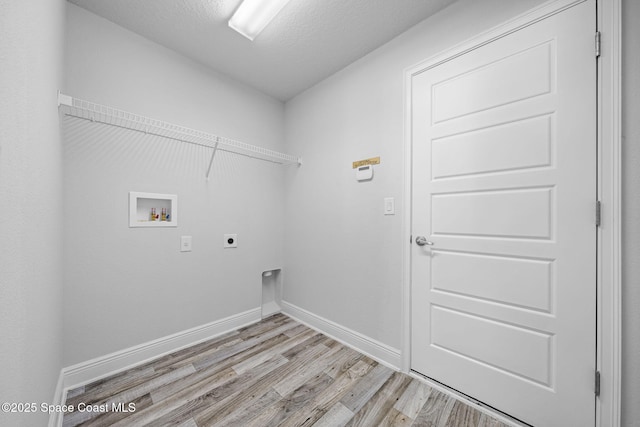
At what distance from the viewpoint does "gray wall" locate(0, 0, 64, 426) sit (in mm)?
560

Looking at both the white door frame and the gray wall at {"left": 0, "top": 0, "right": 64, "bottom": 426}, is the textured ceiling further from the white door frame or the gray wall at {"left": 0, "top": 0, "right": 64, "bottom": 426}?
the white door frame

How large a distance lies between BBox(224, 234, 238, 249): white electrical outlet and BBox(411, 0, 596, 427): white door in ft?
5.47

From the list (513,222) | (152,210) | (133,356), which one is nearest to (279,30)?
(152,210)

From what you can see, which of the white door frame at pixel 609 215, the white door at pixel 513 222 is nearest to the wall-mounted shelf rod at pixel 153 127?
the white door at pixel 513 222

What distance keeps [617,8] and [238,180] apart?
2551 millimetres

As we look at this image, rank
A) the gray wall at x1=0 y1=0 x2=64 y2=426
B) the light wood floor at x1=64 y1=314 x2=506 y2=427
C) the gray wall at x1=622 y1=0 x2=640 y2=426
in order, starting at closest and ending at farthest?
1. the gray wall at x1=0 y1=0 x2=64 y2=426
2. the gray wall at x1=622 y1=0 x2=640 y2=426
3. the light wood floor at x1=64 y1=314 x2=506 y2=427

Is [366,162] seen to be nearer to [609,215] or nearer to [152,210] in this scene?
[609,215]

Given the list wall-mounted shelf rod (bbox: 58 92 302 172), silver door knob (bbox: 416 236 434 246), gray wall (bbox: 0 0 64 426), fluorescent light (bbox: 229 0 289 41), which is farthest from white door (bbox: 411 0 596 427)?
gray wall (bbox: 0 0 64 426)

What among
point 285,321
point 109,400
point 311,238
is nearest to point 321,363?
point 285,321

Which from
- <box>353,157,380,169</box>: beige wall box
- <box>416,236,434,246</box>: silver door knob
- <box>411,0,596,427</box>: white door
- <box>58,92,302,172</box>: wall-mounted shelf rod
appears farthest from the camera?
<box>353,157,380,169</box>: beige wall box

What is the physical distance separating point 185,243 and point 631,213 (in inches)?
106

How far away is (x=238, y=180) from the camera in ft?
7.56

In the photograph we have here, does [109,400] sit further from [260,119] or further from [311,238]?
[260,119]

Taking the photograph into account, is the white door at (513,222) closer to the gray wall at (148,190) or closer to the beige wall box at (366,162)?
the beige wall box at (366,162)
